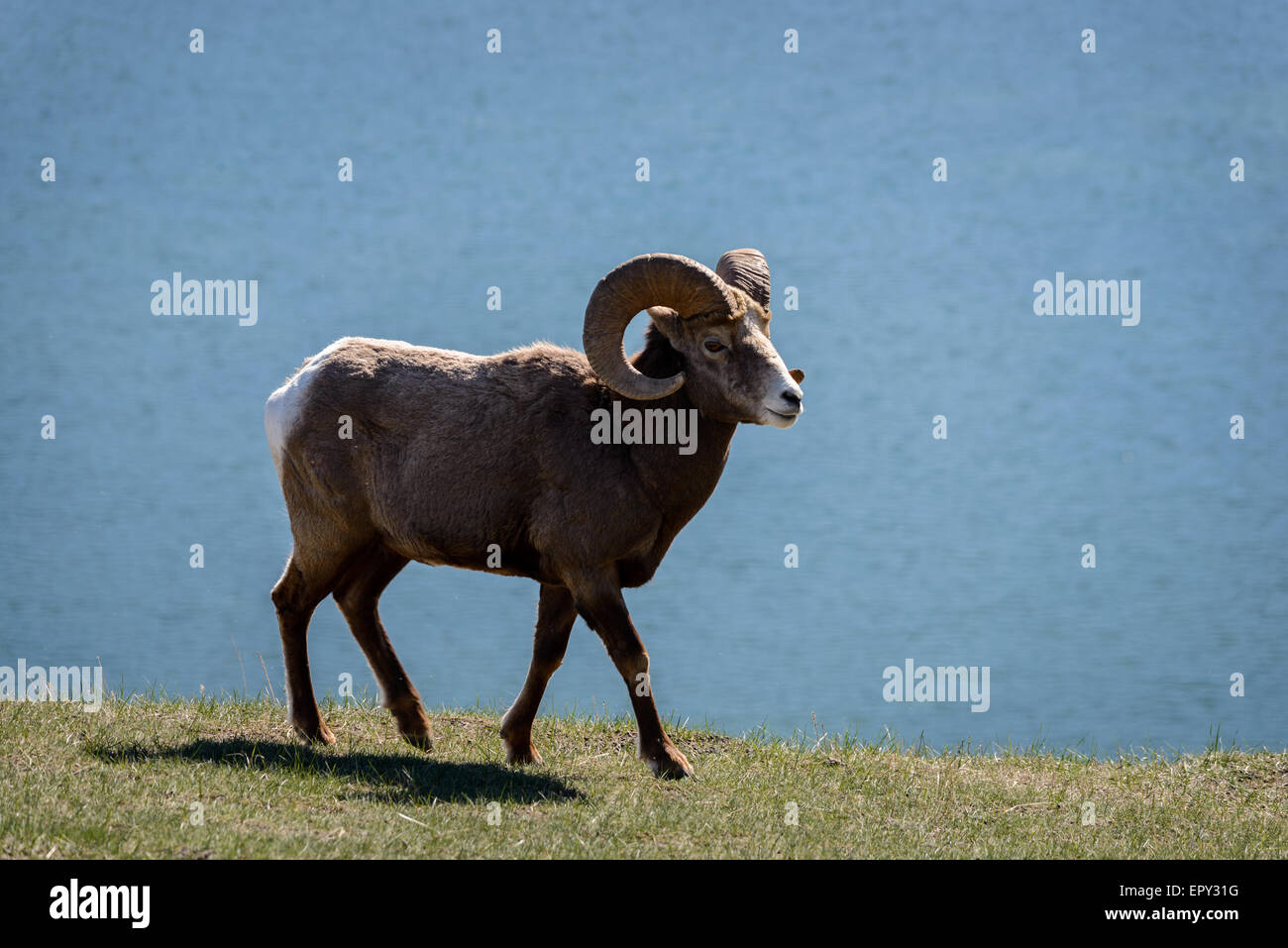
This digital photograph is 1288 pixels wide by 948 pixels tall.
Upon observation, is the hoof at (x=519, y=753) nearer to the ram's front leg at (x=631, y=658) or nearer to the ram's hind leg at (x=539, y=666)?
the ram's hind leg at (x=539, y=666)

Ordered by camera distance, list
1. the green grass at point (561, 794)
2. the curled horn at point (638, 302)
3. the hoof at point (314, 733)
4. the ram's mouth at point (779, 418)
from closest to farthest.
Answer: the green grass at point (561, 794) < the ram's mouth at point (779, 418) < the curled horn at point (638, 302) < the hoof at point (314, 733)

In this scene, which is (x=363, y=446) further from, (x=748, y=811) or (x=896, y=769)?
(x=896, y=769)

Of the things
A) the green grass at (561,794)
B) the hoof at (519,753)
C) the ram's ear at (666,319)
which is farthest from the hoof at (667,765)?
the ram's ear at (666,319)

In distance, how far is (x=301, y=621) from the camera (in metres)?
8.46

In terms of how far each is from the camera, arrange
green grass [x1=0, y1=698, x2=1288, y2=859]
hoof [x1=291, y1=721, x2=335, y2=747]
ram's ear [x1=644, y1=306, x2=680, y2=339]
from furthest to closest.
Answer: hoof [x1=291, y1=721, x2=335, y2=747]
ram's ear [x1=644, y1=306, x2=680, y2=339]
green grass [x1=0, y1=698, x2=1288, y2=859]

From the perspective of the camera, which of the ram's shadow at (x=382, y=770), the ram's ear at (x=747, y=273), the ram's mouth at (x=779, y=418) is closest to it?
the ram's shadow at (x=382, y=770)

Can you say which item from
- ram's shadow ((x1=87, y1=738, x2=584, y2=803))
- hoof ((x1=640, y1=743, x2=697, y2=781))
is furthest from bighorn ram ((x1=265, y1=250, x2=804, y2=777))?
ram's shadow ((x1=87, y1=738, x2=584, y2=803))

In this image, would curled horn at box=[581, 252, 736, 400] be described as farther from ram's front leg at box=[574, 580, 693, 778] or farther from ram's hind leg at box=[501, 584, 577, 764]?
ram's hind leg at box=[501, 584, 577, 764]

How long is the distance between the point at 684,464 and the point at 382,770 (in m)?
2.45

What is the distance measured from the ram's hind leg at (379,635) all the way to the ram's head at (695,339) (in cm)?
222

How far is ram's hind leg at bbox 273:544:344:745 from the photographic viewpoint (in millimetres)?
8312

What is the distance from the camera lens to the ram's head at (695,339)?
7449mm

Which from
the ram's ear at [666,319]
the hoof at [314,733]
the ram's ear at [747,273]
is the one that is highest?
Result: the ram's ear at [747,273]
